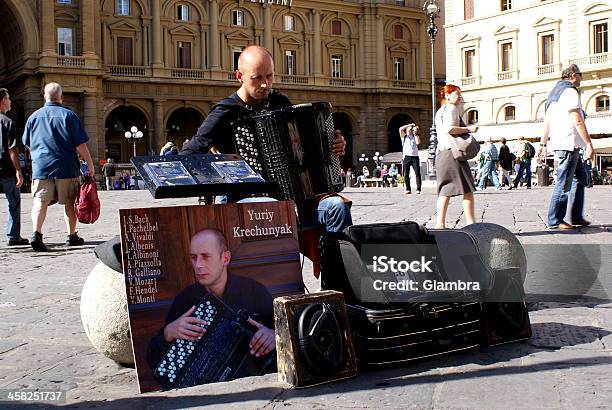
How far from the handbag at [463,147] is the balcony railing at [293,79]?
39.6 m

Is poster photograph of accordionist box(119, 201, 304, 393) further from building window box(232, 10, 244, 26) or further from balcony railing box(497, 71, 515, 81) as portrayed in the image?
building window box(232, 10, 244, 26)

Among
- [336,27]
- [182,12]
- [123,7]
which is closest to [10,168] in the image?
[123,7]

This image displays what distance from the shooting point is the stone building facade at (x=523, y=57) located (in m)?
36.5

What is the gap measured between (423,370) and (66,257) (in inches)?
189

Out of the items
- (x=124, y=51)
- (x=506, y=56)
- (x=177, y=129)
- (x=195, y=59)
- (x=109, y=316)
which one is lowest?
(x=109, y=316)

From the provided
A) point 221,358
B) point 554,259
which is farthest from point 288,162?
point 554,259

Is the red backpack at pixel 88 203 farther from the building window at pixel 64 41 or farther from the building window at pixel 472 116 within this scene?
the building window at pixel 472 116

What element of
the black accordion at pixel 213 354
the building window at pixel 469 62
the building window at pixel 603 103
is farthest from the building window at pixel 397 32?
the black accordion at pixel 213 354

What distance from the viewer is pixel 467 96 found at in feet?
143

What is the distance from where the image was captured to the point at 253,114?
409cm

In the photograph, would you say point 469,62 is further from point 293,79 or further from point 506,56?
point 293,79

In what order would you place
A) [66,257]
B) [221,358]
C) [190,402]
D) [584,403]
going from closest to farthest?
[584,403] → [190,402] → [221,358] → [66,257]

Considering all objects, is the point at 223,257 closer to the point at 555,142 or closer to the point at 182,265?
the point at 182,265

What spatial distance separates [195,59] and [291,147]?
41.2 m
